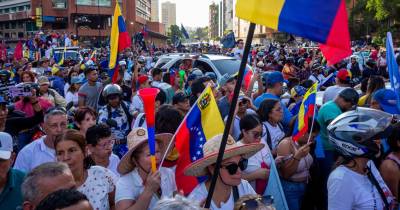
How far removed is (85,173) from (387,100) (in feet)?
11.9

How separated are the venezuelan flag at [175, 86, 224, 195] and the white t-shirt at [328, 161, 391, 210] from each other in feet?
2.94

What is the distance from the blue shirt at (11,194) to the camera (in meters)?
3.19

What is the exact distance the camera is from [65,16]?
7688 centimetres

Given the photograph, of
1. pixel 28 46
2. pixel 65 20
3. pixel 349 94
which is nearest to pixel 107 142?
pixel 349 94

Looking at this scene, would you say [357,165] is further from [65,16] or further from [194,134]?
[65,16]

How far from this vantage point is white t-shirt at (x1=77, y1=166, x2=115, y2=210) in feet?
10.9

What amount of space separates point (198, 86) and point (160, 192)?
11.3 ft

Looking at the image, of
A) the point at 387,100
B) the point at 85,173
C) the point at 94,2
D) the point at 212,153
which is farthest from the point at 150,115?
the point at 94,2

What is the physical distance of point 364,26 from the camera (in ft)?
170

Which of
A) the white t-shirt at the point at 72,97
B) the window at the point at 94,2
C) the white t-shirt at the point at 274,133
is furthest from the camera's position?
the window at the point at 94,2

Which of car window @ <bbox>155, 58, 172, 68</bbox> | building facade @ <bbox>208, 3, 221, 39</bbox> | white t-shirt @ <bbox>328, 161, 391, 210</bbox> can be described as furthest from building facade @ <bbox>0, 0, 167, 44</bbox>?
building facade @ <bbox>208, 3, 221, 39</bbox>

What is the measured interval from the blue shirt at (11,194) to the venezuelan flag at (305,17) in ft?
6.40

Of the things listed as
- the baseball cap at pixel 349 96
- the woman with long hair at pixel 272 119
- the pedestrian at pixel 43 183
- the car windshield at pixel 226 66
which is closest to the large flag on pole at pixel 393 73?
the baseball cap at pixel 349 96

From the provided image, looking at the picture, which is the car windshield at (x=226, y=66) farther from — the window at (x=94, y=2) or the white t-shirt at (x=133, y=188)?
the window at (x=94, y=2)
